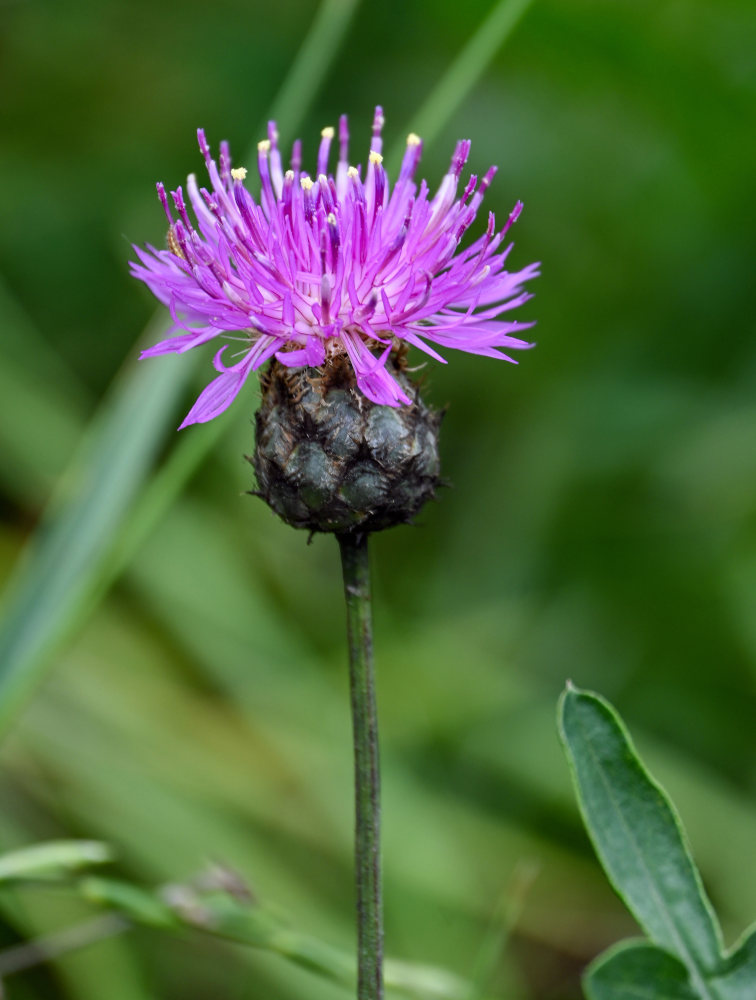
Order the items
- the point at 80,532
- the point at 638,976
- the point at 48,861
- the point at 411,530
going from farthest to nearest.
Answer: the point at 411,530 → the point at 80,532 → the point at 48,861 → the point at 638,976

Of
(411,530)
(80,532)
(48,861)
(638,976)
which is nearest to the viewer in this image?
(638,976)

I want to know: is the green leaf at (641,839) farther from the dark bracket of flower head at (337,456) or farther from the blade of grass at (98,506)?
the blade of grass at (98,506)

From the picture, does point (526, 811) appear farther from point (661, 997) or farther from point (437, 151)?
point (437, 151)

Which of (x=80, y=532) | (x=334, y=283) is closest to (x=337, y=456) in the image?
(x=334, y=283)

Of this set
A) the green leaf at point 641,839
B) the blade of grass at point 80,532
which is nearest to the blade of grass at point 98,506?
the blade of grass at point 80,532

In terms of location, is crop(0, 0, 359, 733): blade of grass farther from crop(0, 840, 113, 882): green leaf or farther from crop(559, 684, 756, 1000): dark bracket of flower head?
crop(559, 684, 756, 1000): dark bracket of flower head

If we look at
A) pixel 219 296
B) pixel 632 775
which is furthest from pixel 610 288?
pixel 632 775

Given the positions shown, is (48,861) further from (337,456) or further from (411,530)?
(411,530)
